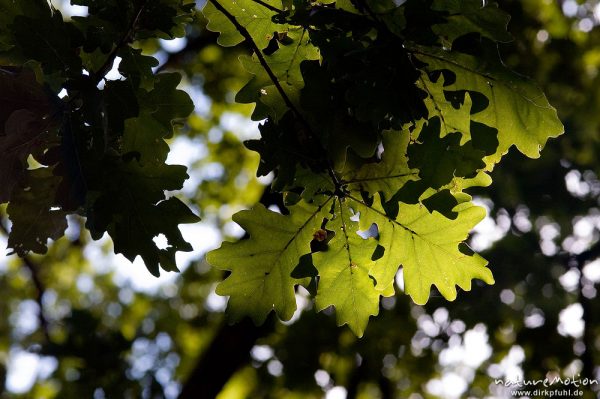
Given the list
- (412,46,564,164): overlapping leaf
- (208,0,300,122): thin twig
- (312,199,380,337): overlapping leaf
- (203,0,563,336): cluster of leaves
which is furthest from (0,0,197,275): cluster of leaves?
(412,46,564,164): overlapping leaf

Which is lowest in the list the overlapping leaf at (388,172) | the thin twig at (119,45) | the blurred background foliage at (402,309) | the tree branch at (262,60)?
the blurred background foliage at (402,309)

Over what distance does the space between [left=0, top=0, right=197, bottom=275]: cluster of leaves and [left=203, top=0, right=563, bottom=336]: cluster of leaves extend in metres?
0.25

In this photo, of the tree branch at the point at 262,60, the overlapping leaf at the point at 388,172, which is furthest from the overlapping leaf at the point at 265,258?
the tree branch at the point at 262,60

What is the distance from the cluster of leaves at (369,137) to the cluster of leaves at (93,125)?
0.25 m

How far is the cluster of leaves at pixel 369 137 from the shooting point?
5.22ft

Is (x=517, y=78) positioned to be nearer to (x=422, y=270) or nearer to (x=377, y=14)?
(x=377, y=14)

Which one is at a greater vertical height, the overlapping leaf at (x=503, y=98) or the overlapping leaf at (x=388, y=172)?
Answer: the overlapping leaf at (x=503, y=98)

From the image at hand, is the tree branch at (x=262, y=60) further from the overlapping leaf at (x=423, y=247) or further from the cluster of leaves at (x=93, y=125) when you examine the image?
the overlapping leaf at (x=423, y=247)

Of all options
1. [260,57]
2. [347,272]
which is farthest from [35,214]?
[347,272]

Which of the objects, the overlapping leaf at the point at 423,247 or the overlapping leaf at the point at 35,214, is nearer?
the overlapping leaf at the point at 423,247

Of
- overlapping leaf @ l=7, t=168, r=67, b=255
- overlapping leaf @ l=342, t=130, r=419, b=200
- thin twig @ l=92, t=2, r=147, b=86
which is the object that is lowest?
overlapping leaf @ l=7, t=168, r=67, b=255

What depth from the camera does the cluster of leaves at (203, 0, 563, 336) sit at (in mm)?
1591

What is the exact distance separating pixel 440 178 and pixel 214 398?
273 cm

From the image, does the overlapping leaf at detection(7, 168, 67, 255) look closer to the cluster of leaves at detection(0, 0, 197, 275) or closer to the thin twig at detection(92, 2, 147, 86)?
the cluster of leaves at detection(0, 0, 197, 275)
